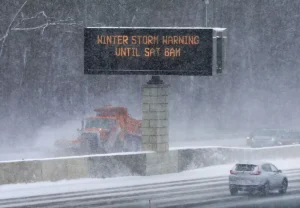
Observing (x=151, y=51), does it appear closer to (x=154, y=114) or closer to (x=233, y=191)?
(x=154, y=114)

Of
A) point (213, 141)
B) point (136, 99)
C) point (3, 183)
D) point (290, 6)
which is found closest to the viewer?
point (3, 183)

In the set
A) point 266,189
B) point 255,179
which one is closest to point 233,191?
point 255,179

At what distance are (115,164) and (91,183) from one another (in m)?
1.69

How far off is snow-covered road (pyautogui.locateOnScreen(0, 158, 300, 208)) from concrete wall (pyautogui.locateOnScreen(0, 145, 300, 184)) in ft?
1.03

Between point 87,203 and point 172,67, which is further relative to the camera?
point 172,67

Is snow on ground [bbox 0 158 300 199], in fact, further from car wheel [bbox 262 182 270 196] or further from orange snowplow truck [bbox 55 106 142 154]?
orange snowplow truck [bbox 55 106 142 154]

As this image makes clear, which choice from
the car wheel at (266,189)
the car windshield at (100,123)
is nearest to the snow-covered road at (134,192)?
the car wheel at (266,189)

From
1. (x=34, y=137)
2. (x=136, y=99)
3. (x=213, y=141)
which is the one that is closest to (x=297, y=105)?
(x=136, y=99)

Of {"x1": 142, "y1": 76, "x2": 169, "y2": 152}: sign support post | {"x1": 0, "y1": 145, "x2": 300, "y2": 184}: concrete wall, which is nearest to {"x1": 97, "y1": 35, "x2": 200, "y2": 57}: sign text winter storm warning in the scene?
{"x1": 142, "y1": 76, "x2": 169, "y2": 152}: sign support post

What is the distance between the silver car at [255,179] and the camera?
27422mm

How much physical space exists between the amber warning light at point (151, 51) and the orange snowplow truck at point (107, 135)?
721 cm

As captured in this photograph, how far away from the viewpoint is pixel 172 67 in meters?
33.5

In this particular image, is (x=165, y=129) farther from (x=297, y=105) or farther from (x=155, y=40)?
(x=297, y=105)

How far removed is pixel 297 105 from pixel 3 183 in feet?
179
